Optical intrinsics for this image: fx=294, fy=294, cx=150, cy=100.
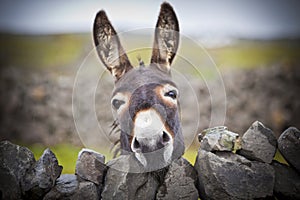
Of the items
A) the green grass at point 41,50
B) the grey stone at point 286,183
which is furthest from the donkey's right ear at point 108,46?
the green grass at point 41,50

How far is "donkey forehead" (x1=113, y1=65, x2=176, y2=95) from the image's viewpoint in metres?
2.83

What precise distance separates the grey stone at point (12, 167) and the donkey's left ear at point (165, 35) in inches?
65.6

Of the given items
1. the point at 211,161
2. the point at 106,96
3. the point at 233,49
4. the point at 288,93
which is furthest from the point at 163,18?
the point at 233,49

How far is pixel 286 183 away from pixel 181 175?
1019mm

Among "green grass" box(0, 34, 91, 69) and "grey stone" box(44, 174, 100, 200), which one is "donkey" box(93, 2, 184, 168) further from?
"green grass" box(0, 34, 91, 69)

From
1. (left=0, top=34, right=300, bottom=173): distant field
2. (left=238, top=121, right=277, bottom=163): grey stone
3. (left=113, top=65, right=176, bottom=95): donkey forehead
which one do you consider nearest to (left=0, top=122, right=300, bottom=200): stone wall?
(left=238, top=121, right=277, bottom=163): grey stone

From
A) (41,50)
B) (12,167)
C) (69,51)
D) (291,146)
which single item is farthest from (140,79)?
(41,50)

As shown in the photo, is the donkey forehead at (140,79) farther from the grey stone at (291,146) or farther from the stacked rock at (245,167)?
the grey stone at (291,146)

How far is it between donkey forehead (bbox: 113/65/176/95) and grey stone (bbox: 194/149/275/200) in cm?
86

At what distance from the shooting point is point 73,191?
2785 mm

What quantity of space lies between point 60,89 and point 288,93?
8.03 meters

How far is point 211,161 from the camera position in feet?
9.09

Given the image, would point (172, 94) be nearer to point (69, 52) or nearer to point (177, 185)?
point (177, 185)

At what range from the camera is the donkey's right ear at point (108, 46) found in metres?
3.19
